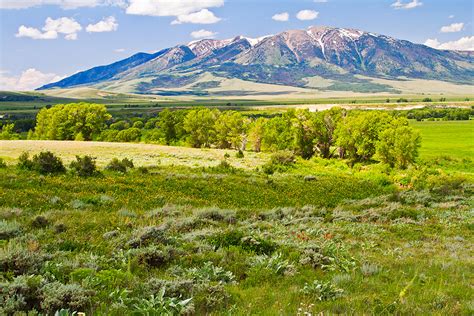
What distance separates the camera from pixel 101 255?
9141mm

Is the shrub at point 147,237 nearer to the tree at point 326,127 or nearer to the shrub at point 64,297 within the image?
the shrub at point 64,297

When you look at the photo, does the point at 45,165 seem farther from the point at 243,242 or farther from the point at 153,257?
the point at 153,257

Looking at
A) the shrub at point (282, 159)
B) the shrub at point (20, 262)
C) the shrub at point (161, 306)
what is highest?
the shrub at point (20, 262)

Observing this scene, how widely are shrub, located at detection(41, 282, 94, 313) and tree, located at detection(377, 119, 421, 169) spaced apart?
65895mm

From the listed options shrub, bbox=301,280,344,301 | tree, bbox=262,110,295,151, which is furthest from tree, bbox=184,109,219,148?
shrub, bbox=301,280,344,301

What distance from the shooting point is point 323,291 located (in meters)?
7.22

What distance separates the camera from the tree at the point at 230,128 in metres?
98.1

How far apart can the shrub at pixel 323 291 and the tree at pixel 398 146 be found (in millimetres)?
63436

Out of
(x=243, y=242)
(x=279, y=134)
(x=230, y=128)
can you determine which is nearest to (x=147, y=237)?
(x=243, y=242)

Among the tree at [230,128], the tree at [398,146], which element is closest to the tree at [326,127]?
the tree at [398,146]

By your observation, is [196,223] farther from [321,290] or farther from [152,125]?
[152,125]

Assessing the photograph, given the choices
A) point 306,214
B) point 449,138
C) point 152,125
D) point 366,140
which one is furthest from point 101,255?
point 152,125

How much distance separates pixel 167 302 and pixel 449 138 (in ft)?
406

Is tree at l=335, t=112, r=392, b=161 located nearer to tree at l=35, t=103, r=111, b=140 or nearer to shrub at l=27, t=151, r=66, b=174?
shrub at l=27, t=151, r=66, b=174
